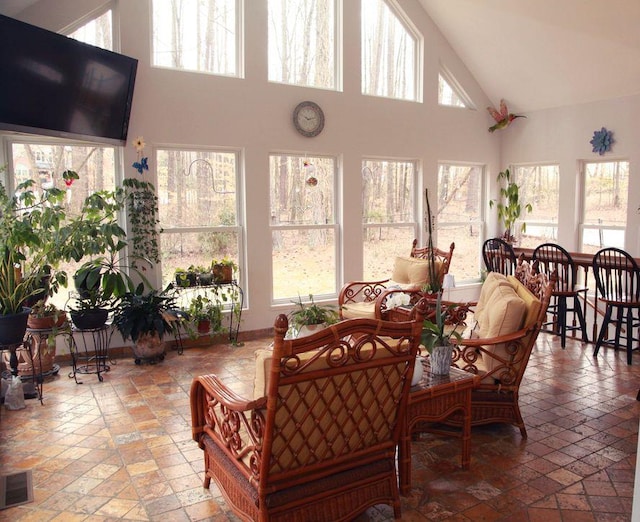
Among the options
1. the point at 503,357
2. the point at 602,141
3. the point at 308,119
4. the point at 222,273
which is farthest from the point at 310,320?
the point at 602,141

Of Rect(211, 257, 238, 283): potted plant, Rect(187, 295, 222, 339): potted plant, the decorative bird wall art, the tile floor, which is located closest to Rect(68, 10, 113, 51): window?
Rect(211, 257, 238, 283): potted plant

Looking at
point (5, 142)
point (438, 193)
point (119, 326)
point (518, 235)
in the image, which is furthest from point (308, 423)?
point (518, 235)

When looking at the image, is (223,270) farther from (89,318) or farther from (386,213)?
(386,213)

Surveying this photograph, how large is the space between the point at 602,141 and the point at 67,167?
5.72 meters

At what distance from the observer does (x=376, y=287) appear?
6.30 meters

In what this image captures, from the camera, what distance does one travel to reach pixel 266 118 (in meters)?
5.87

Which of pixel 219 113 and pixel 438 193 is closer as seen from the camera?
pixel 219 113

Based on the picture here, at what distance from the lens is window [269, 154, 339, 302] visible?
6.14 m

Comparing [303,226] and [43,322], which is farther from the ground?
[303,226]

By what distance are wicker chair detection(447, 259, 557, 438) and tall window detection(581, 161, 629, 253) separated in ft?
11.6

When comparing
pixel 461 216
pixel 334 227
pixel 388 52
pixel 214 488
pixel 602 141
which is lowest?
pixel 214 488

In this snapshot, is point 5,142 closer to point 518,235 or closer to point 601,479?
point 601,479

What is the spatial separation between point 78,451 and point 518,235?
607 centimetres

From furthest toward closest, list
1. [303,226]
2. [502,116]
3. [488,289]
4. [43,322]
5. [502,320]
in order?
[502,116] → [303,226] → [43,322] → [488,289] → [502,320]
